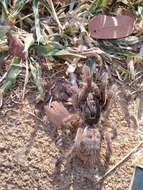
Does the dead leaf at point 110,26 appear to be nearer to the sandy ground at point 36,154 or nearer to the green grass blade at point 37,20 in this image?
the green grass blade at point 37,20

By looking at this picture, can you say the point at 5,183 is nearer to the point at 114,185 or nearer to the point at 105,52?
the point at 114,185

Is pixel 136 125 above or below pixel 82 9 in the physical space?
below

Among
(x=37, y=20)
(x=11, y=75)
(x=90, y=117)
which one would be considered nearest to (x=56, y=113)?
(x=90, y=117)

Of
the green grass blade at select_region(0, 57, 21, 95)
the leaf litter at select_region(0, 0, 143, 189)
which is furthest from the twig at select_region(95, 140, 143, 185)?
the green grass blade at select_region(0, 57, 21, 95)

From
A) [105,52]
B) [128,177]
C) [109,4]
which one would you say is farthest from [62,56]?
[128,177]

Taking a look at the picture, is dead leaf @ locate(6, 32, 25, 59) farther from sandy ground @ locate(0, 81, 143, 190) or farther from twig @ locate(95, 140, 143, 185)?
twig @ locate(95, 140, 143, 185)

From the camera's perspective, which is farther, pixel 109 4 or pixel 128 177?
pixel 109 4

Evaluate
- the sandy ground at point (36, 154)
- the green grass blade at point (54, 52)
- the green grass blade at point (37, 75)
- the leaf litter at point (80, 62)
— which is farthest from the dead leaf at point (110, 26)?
the sandy ground at point (36, 154)
